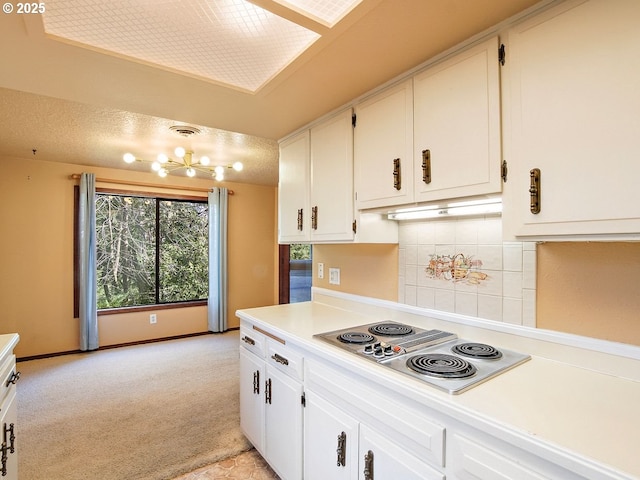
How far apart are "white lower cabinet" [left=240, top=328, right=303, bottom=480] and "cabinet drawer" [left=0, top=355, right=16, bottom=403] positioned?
1.14 metres

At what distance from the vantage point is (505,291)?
1498 mm

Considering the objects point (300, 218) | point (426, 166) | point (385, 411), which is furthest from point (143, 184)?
point (385, 411)

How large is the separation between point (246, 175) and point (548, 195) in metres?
4.15

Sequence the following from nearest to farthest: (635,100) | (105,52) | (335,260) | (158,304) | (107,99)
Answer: (635,100)
(105,52)
(107,99)
(335,260)
(158,304)

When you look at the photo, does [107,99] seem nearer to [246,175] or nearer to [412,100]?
[412,100]

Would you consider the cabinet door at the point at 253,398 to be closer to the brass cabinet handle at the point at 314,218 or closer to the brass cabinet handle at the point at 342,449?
the brass cabinet handle at the point at 342,449

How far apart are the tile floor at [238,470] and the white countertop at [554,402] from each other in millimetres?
1056

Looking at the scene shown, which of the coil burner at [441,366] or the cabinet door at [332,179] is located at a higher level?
the cabinet door at [332,179]

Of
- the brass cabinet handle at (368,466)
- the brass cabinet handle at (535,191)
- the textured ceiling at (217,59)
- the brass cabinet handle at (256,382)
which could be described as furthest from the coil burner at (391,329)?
the textured ceiling at (217,59)

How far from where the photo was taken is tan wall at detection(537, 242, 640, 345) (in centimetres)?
116

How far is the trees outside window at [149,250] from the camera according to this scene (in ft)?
14.3

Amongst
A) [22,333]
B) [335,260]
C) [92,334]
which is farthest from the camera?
[92,334]

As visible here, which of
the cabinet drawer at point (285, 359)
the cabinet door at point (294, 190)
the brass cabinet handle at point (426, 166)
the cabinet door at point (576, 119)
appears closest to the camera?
the cabinet door at point (576, 119)

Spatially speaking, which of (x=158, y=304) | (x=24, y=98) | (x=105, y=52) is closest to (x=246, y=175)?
(x=158, y=304)
